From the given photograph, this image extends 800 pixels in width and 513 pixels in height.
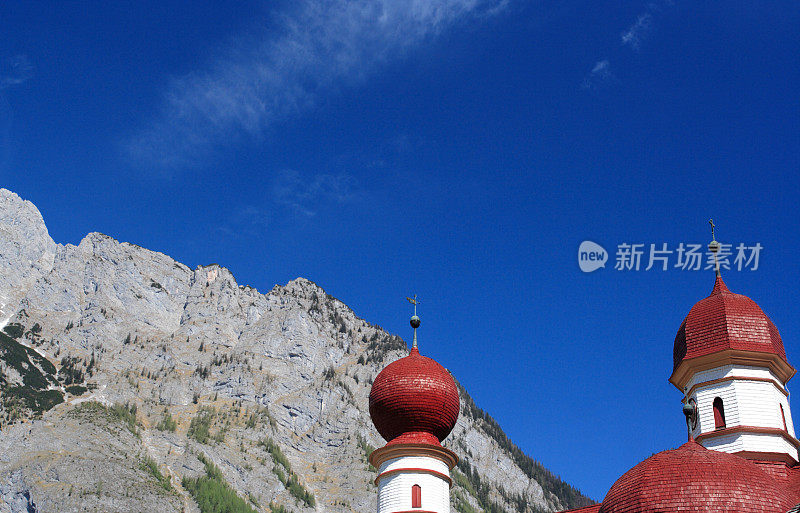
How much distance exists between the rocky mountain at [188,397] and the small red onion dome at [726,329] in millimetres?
97615

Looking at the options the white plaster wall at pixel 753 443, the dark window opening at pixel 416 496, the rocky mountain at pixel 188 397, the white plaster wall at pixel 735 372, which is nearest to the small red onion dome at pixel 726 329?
the white plaster wall at pixel 735 372

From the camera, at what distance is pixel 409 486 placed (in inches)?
Result: 918

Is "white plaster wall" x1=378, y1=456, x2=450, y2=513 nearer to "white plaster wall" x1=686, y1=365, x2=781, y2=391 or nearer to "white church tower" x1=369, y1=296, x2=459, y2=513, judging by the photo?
"white church tower" x1=369, y1=296, x2=459, y2=513

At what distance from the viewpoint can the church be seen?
73.3 ft

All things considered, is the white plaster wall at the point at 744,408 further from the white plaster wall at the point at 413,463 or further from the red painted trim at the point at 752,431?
the white plaster wall at the point at 413,463

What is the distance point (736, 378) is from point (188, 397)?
14166 centimetres

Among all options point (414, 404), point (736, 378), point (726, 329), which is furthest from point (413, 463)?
point (726, 329)

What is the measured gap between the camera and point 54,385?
493 ft

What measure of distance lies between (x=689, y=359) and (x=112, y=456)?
10953 centimetres

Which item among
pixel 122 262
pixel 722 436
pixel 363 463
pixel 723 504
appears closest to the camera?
pixel 723 504

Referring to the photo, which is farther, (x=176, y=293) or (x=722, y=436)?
(x=176, y=293)

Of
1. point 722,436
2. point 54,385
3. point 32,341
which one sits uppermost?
point 32,341

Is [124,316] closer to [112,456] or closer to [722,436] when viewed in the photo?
[112,456]

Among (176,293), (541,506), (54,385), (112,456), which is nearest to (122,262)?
(176,293)
